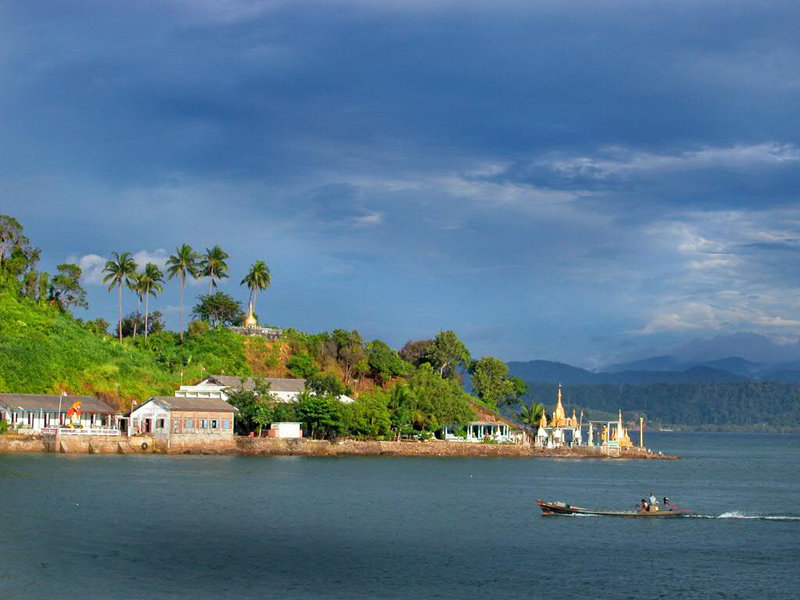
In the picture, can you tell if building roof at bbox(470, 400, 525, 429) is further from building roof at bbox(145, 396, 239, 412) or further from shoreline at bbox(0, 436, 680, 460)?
building roof at bbox(145, 396, 239, 412)

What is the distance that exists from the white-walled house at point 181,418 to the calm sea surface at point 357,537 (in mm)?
14455

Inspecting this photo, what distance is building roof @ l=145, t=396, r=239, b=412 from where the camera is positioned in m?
107

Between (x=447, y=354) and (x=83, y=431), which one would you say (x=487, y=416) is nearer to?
(x=447, y=354)

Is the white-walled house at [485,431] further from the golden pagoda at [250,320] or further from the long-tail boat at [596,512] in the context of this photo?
the long-tail boat at [596,512]

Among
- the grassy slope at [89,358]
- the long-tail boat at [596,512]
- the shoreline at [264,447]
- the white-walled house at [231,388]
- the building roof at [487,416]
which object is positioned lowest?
the long-tail boat at [596,512]

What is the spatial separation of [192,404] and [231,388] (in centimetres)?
1218

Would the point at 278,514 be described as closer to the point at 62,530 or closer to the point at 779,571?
the point at 62,530

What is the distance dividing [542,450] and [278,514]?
261 ft

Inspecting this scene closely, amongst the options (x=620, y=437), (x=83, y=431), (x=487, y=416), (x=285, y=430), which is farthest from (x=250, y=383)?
(x=620, y=437)

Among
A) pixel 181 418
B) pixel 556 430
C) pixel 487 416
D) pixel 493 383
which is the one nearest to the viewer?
pixel 181 418

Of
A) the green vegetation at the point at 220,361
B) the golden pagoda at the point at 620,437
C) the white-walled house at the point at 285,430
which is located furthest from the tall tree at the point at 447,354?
the white-walled house at the point at 285,430

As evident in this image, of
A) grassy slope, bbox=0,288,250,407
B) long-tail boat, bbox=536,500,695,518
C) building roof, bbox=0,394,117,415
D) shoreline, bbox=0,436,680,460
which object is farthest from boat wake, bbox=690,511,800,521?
grassy slope, bbox=0,288,250,407

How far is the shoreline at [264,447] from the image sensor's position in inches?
3957

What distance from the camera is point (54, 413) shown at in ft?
354
